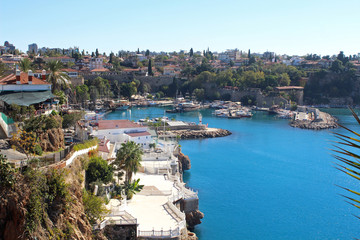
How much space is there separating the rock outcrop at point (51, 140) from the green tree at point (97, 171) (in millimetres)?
1865

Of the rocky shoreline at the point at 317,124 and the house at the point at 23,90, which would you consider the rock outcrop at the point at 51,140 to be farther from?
the rocky shoreline at the point at 317,124

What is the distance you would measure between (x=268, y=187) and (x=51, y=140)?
2071 cm

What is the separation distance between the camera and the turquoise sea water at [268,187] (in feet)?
78.6

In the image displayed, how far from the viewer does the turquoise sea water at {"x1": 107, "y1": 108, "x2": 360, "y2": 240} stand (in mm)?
23953

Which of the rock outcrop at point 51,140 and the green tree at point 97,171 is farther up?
the rock outcrop at point 51,140

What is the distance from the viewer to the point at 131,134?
33.5 metres

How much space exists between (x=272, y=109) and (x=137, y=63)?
5515 centimetres

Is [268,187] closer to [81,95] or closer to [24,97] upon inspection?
[24,97]

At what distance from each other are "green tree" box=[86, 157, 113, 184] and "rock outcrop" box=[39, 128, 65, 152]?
6.12 ft

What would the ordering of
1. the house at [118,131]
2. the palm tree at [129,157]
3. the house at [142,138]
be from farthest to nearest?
the house at [142,138] < the house at [118,131] < the palm tree at [129,157]

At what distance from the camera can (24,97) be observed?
21250 millimetres

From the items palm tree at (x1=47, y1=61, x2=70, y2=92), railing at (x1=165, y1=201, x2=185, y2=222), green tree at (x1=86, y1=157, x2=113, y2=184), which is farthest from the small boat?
green tree at (x1=86, y1=157, x2=113, y2=184)

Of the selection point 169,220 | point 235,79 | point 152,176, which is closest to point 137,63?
point 235,79

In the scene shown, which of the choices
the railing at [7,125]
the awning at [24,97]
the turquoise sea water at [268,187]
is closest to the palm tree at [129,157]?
the awning at [24,97]
